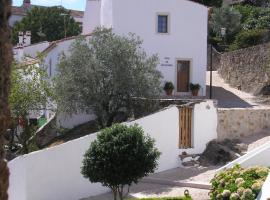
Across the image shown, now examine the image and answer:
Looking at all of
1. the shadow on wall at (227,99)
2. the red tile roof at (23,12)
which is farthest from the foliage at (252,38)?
the red tile roof at (23,12)

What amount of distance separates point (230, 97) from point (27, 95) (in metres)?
12.9

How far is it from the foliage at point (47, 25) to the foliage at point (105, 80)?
101ft

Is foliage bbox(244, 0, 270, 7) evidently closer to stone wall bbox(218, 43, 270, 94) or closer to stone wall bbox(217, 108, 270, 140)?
stone wall bbox(218, 43, 270, 94)

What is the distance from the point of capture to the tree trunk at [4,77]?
5348 millimetres

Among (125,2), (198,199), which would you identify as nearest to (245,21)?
(125,2)

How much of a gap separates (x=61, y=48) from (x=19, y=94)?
6521 millimetres

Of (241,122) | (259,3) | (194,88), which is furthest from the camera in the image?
(259,3)

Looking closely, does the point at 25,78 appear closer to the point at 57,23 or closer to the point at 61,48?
the point at 61,48

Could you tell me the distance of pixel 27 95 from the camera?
70.5 feet

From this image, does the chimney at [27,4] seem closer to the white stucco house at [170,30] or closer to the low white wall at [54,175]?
the white stucco house at [170,30]

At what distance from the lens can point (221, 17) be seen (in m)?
46.3

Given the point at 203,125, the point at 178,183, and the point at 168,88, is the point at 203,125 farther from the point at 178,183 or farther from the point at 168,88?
the point at 168,88

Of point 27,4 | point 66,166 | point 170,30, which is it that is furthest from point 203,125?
point 27,4

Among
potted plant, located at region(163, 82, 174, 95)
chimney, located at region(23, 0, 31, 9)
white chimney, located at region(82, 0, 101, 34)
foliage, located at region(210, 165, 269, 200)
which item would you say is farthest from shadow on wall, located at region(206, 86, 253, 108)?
chimney, located at region(23, 0, 31, 9)
